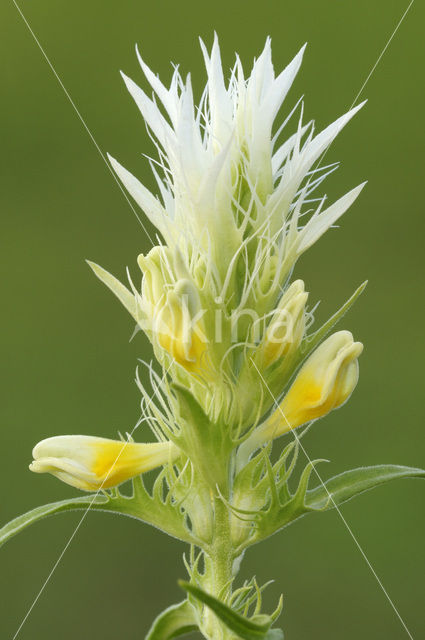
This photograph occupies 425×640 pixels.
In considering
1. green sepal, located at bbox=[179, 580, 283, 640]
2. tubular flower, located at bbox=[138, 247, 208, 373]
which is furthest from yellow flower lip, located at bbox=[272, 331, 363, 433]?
green sepal, located at bbox=[179, 580, 283, 640]

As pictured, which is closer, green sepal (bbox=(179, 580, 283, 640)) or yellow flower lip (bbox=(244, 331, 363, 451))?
green sepal (bbox=(179, 580, 283, 640))

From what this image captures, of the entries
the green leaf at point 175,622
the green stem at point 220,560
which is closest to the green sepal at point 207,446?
the green stem at point 220,560

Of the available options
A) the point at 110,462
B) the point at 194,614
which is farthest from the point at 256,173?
the point at 194,614

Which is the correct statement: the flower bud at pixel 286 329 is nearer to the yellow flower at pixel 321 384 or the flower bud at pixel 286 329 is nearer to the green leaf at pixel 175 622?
the yellow flower at pixel 321 384

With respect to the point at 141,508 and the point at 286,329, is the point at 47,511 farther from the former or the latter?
the point at 286,329

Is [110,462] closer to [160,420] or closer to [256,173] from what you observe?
[160,420]

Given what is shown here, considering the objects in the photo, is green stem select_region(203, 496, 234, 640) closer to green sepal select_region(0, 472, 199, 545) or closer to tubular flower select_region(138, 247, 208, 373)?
green sepal select_region(0, 472, 199, 545)

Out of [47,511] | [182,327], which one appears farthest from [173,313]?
[47,511]

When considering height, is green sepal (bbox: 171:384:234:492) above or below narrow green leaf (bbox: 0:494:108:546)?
below
